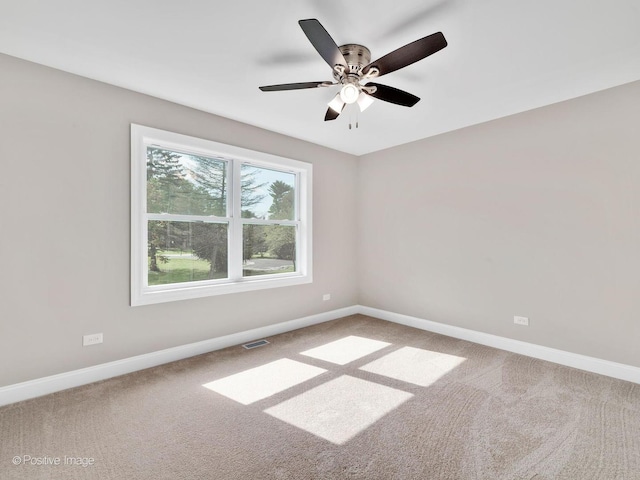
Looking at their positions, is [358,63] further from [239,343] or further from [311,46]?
[239,343]

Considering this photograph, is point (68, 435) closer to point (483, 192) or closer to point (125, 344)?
point (125, 344)

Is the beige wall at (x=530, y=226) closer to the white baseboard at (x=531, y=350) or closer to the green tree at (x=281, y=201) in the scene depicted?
the white baseboard at (x=531, y=350)

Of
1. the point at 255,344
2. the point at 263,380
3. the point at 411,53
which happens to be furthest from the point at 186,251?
the point at 411,53

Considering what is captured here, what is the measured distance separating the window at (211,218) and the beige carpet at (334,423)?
926 mm

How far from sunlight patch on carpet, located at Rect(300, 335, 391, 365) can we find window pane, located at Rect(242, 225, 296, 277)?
4.01 feet

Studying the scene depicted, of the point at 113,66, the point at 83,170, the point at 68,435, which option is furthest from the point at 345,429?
the point at 113,66

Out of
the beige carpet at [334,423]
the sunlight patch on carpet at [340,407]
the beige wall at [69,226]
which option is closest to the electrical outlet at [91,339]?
the beige wall at [69,226]

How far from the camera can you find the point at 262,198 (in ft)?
12.9

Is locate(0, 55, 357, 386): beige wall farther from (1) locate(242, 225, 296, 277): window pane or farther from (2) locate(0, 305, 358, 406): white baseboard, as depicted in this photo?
(1) locate(242, 225, 296, 277): window pane

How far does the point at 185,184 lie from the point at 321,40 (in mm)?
2199

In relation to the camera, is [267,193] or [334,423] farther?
[267,193]

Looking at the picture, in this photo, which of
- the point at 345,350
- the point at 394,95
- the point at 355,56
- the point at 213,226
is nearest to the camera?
the point at 355,56

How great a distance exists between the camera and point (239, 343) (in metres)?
3.51

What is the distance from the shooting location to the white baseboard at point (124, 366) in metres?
2.28
